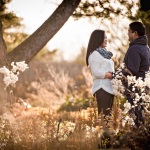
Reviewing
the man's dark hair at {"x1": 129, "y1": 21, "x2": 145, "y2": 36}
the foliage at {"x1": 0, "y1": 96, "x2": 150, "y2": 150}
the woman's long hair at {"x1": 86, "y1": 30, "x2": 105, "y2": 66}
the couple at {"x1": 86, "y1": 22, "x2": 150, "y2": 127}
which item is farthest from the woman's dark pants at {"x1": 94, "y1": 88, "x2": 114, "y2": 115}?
the man's dark hair at {"x1": 129, "y1": 21, "x2": 145, "y2": 36}

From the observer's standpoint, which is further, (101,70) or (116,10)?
(116,10)

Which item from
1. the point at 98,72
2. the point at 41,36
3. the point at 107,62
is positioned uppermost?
the point at 41,36

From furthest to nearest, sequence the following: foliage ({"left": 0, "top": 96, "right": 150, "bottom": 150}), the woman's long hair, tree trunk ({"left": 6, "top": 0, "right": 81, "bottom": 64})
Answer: tree trunk ({"left": 6, "top": 0, "right": 81, "bottom": 64}), the woman's long hair, foliage ({"left": 0, "top": 96, "right": 150, "bottom": 150})

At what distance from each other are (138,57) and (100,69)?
528mm

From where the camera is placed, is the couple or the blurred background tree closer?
the couple

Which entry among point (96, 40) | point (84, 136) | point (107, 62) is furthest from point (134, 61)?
point (84, 136)

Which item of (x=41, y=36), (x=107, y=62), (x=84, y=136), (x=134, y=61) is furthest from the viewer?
(x=41, y=36)

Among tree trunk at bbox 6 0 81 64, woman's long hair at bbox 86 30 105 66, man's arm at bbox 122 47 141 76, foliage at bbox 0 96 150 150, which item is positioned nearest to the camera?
foliage at bbox 0 96 150 150

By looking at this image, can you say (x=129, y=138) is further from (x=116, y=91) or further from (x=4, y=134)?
(x=4, y=134)

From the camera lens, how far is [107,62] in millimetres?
2877

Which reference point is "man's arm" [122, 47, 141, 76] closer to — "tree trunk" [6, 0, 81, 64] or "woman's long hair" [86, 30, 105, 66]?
"woman's long hair" [86, 30, 105, 66]

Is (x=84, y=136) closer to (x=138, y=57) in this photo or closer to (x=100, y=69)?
(x=100, y=69)

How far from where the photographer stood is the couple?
280 centimetres

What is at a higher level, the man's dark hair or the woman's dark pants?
the man's dark hair
